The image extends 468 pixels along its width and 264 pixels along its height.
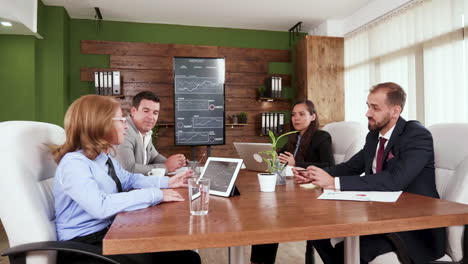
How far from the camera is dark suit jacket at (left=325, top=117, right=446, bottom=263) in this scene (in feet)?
4.50

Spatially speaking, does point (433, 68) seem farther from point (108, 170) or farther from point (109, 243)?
point (109, 243)

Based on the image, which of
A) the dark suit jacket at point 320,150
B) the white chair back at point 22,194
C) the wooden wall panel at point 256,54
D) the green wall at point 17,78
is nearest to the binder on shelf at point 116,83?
the green wall at point 17,78

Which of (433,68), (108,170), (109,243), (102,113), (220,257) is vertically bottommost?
(220,257)

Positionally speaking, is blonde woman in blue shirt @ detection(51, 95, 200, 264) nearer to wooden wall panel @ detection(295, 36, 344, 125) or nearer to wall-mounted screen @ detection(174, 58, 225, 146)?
wall-mounted screen @ detection(174, 58, 225, 146)

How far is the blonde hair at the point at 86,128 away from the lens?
1320mm

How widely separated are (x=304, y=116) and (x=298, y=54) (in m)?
2.84

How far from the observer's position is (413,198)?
4.36 feet

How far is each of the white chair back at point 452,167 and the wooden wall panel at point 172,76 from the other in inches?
150

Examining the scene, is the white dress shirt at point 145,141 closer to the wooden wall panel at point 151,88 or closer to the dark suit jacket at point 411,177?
the dark suit jacket at point 411,177

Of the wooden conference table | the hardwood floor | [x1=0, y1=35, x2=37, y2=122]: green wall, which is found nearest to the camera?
the wooden conference table

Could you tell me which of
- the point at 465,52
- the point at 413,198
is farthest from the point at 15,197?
the point at 465,52

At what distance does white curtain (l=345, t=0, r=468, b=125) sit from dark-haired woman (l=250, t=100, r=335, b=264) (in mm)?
1649

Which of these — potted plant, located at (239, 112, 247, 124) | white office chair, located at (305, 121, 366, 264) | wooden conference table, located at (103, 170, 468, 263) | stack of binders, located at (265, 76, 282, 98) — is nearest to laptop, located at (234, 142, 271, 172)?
white office chair, located at (305, 121, 366, 264)

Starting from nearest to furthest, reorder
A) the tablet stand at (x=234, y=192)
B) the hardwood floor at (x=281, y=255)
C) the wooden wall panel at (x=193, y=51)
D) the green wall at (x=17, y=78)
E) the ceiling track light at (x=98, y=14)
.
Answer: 1. the tablet stand at (x=234, y=192)
2. the hardwood floor at (x=281, y=255)
3. the green wall at (x=17, y=78)
4. the ceiling track light at (x=98, y=14)
5. the wooden wall panel at (x=193, y=51)
